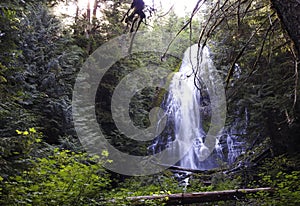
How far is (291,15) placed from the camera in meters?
1.54

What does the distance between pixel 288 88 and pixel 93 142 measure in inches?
224

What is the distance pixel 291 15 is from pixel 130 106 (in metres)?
10.1

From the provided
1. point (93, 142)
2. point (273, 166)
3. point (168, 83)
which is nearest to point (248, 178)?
point (273, 166)

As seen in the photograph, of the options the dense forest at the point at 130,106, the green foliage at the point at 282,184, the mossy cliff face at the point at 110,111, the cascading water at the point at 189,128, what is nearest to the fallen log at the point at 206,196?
the dense forest at the point at 130,106

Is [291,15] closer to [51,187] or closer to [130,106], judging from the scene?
[51,187]

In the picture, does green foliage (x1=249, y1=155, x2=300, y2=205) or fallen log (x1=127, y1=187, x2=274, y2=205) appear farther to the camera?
fallen log (x1=127, y1=187, x2=274, y2=205)

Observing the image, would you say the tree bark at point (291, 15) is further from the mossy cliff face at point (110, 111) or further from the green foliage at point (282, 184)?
the mossy cliff face at point (110, 111)

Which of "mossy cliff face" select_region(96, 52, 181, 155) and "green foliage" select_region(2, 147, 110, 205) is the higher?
"mossy cliff face" select_region(96, 52, 181, 155)

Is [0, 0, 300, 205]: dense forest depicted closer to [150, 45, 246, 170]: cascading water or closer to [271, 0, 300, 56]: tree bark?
[271, 0, 300, 56]: tree bark

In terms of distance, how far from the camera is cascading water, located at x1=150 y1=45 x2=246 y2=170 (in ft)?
41.3

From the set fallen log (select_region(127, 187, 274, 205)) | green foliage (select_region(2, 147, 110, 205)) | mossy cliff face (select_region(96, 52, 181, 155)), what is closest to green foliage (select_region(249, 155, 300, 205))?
fallen log (select_region(127, 187, 274, 205))

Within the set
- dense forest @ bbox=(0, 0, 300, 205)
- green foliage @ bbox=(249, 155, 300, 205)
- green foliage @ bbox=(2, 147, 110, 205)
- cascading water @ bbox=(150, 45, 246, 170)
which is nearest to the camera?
green foliage @ bbox=(2, 147, 110, 205)

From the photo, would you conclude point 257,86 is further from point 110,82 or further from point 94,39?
point 94,39

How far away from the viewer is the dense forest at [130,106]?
3.48 metres
